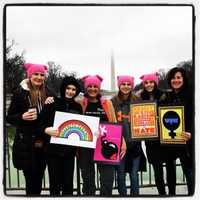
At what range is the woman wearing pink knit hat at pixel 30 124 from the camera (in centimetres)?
678

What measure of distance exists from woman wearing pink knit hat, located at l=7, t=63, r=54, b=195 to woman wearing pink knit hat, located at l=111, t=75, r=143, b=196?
0.53 meters

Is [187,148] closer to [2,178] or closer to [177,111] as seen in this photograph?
[177,111]

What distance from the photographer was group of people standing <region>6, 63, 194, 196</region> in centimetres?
678

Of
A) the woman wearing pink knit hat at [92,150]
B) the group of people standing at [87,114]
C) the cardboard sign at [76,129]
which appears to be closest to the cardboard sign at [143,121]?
the group of people standing at [87,114]

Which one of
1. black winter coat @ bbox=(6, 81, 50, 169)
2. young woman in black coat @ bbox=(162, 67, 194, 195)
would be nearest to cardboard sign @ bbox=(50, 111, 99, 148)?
black winter coat @ bbox=(6, 81, 50, 169)

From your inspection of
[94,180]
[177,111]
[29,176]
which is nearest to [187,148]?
[177,111]

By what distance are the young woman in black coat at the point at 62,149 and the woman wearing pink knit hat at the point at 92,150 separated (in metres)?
0.07

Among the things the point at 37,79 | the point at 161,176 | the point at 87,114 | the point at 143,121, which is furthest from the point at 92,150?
the point at 37,79

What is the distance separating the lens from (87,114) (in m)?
6.79

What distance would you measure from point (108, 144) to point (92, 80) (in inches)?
18.7

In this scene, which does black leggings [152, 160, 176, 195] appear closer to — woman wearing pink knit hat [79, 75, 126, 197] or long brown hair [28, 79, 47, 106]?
woman wearing pink knit hat [79, 75, 126, 197]

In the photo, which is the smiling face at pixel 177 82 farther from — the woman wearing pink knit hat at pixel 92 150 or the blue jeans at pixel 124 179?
the blue jeans at pixel 124 179

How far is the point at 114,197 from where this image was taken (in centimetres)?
682
